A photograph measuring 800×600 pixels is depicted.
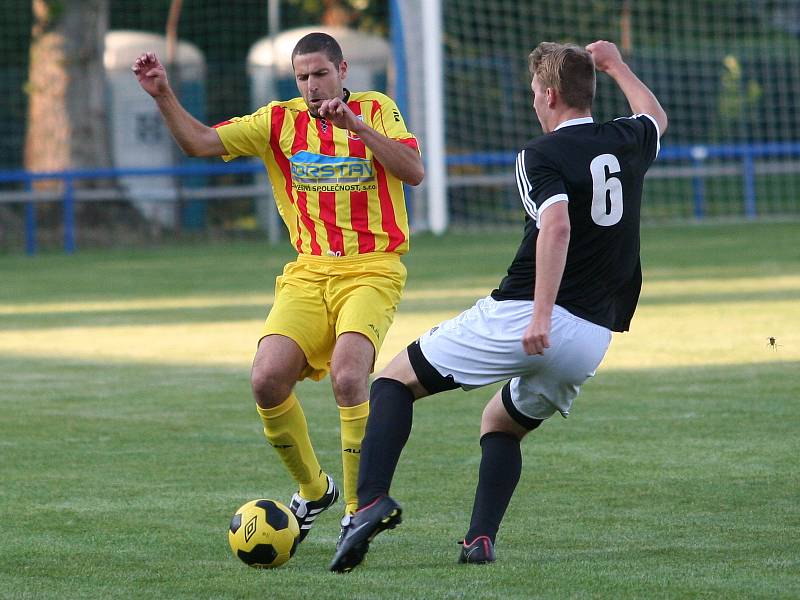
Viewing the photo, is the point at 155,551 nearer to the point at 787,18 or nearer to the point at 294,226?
the point at 294,226

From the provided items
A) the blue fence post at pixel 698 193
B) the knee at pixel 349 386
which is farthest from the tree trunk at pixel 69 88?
the knee at pixel 349 386

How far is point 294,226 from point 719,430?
8.64 ft

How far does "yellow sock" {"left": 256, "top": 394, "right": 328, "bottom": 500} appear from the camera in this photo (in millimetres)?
5754

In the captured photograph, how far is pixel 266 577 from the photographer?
4992 mm

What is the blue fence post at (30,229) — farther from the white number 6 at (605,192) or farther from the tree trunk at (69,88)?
the white number 6 at (605,192)

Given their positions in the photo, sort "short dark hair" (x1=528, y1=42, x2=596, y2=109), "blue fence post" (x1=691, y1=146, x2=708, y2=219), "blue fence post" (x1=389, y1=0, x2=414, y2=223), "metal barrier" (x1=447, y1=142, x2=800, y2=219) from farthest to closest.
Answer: "blue fence post" (x1=691, y1=146, x2=708, y2=219) < "metal barrier" (x1=447, y1=142, x2=800, y2=219) < "blue fence post" (x1=389, y1=0, x2=414, y2=223) < "short dark hair" (x1=528, y1=42, x2=596, y2=109)

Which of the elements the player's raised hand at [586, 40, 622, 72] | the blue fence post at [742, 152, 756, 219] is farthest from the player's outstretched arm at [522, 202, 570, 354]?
the blue fence post at [742, 152, 756, 219]

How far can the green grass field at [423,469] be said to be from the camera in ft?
16.0

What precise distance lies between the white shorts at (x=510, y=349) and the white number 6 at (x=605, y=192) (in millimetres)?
318

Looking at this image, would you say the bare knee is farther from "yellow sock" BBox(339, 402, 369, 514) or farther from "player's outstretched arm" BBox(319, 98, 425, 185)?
"player's outstretched arm" BBox(319, 98, 425, 185)

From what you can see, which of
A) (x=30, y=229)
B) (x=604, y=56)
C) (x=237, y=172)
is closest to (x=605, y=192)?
(x=604, y=56)

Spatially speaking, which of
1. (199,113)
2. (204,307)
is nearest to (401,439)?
(204,307)

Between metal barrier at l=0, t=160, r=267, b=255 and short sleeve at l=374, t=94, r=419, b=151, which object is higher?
short sleeve at l=374, t=94, r=419, b=151

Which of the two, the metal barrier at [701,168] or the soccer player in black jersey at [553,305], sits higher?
the soccer player in black jersey at [553,305]
